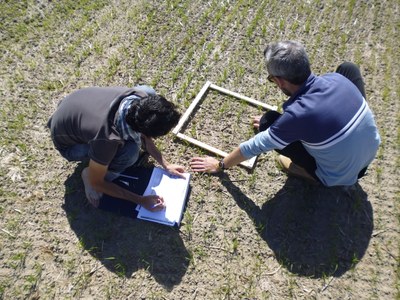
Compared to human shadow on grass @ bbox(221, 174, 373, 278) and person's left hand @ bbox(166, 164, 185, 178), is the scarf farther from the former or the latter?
human shadow on grass @ bbox(221, 174, 373, 278)

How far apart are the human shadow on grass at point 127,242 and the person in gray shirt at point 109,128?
0.19 metres

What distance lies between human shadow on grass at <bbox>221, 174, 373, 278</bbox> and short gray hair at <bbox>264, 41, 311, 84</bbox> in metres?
1.34

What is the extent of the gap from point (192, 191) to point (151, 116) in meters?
1.25

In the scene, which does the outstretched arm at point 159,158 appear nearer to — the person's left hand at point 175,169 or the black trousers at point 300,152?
the person's left hand at point 175,169

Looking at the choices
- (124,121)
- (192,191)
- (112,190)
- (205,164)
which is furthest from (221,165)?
(124,121)

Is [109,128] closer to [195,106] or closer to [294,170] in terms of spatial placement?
[195,106]

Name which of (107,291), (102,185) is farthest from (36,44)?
(107,291)

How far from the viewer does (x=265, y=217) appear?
337cm

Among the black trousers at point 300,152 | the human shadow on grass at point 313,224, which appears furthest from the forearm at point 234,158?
the black trousers at point 300,152

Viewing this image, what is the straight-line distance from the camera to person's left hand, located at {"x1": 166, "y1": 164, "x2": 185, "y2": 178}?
3453mm

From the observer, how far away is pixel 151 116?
2.50 metres

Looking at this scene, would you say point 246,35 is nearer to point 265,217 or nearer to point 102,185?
point 265,217

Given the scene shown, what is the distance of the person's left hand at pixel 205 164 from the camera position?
3.57 m

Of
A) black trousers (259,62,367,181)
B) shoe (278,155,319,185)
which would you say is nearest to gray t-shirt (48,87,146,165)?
black trousers (259,62,367,181)
